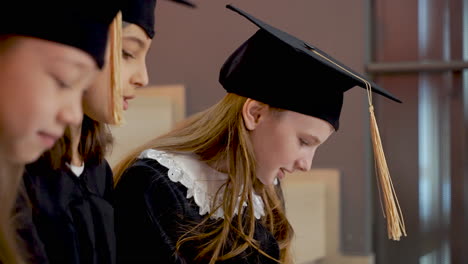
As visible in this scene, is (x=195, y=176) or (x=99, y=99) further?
(x=195, y=176)

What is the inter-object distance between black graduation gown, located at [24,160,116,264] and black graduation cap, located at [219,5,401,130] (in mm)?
464

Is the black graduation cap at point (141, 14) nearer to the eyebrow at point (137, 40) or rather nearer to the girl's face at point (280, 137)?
the eyebrow at point (137, 40)

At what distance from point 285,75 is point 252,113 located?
12 cm

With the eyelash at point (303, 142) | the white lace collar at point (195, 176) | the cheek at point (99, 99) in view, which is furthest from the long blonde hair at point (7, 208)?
the eyelash at point (303, 142)

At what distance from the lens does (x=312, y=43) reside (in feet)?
11.9

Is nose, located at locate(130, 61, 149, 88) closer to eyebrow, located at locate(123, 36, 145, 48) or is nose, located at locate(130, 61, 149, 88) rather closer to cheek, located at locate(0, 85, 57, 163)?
eyebrow, located at locate(123, 36, 145, 48)

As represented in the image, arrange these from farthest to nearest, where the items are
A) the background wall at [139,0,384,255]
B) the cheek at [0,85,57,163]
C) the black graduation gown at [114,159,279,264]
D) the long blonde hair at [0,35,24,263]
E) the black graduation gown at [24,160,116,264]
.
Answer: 1. the background wall at [139,0,384,255]
2. the black graduation gown at [114,159,279,264]
3. the black graduation gown at [24,160,116,264]
4. the long blonde hair at [0,35,24,263]
5. the cheek at [0,85,57,163]

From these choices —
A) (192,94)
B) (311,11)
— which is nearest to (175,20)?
(192,94)

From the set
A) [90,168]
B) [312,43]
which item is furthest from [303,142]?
[312,43]

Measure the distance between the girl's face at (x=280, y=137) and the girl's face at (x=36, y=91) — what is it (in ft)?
2.86

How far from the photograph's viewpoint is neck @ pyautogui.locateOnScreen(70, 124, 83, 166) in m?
1.28

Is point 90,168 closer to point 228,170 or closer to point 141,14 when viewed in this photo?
point 141,14

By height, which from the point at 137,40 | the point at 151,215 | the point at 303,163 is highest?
the point at 137,40

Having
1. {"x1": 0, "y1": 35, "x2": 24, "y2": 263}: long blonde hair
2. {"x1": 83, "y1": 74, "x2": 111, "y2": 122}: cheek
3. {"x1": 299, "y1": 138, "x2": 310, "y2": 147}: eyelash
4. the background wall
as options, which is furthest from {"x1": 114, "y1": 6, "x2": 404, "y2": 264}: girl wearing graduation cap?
the background wall
